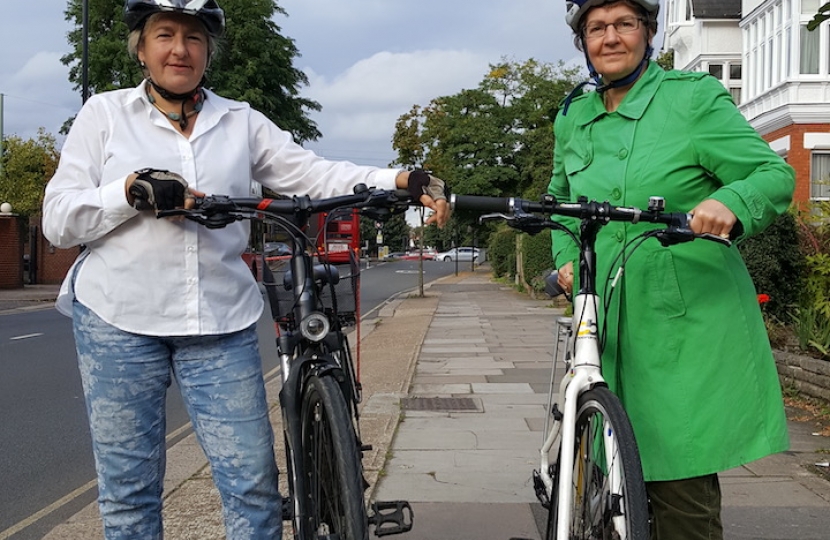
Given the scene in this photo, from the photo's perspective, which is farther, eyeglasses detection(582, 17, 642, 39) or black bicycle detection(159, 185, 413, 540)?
eyeglasses detection(582, 17, 642, 39)

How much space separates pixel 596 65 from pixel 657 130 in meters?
0.30

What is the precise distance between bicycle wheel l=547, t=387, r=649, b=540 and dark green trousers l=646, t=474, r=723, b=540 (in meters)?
0.26

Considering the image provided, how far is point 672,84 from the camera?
2.77 meters

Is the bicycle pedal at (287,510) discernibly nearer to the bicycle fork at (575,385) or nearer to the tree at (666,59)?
the bicycle fork at (575,385)

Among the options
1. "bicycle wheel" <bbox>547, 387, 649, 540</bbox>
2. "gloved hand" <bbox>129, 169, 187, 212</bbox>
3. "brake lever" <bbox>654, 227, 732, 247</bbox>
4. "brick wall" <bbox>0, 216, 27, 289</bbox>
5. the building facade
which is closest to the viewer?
"bicycle wheel" <bbox>547, 387, 649, 540</bbox>

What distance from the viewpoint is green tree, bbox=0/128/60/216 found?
35.7 m

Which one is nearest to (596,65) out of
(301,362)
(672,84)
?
(672,84)

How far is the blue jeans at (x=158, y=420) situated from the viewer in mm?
2754

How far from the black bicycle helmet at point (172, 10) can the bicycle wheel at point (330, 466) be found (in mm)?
1125

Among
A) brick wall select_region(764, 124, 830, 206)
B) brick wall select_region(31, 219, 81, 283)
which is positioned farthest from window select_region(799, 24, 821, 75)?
brick wall select_region(31, 219, 81, 283)

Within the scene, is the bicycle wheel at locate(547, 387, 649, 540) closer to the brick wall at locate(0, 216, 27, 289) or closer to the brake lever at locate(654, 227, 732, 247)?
the brake lever at locate(654, 227, 732, 247)

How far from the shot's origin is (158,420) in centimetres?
288

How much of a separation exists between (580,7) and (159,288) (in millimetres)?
1529

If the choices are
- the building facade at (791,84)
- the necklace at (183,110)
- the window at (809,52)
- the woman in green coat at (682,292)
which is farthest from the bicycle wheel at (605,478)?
the window at (809,52)
